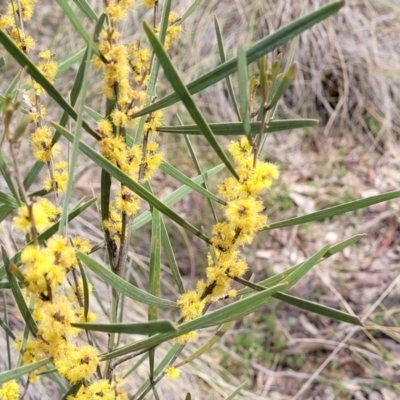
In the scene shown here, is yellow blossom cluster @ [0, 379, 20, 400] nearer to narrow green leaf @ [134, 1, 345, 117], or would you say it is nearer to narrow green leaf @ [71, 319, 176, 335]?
narrow green leaf @ [71, 319, 176, 335]

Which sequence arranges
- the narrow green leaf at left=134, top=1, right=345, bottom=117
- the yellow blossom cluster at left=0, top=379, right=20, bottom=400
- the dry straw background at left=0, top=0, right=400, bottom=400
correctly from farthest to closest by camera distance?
1. the dry straw background at left=0, top=0, right=400, bottom=400
2. the yellow blossom cluster at left=0, top=379, right=20, bottom=400
3. the narrow green leaf at left=134, top=1, right=345, bottom=117

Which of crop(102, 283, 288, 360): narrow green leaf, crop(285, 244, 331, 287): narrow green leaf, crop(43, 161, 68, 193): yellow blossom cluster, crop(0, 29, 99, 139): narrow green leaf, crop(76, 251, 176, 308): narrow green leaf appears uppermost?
crop(0, 29, 99, 139): narrow green leaf

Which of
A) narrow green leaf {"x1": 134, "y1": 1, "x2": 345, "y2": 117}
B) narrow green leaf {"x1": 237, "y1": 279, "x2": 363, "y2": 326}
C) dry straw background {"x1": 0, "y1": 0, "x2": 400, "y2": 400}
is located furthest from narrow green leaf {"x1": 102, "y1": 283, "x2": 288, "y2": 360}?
dry straw background {"x1": 0, "y1": 0, "x2": 400, "y2": 400}

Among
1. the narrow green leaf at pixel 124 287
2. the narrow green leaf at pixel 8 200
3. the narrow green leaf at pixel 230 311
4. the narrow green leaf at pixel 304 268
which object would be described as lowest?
the narrow green leaf at pixel 304 268

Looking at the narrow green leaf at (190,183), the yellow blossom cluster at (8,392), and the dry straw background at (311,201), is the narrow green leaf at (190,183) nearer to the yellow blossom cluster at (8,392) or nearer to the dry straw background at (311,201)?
the yellow blossom cluster at (8,392)

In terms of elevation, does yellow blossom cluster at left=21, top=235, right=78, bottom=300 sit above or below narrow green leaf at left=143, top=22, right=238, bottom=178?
below

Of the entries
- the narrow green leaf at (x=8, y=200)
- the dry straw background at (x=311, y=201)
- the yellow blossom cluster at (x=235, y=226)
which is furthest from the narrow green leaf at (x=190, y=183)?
the dry straw background at (x=311, y=201)
